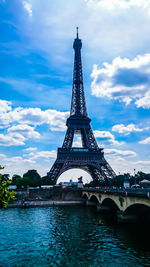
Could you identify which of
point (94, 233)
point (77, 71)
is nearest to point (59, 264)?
point (94, 233)

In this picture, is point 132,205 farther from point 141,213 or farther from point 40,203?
point 40,203

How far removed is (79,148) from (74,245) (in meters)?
73.6

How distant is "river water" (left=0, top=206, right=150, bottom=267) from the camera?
21.1 meters

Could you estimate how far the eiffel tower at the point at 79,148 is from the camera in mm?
93938

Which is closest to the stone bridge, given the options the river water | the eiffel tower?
the river water

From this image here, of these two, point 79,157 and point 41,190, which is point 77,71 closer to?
point 79,157

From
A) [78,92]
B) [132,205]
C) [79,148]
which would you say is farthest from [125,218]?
[78,92]

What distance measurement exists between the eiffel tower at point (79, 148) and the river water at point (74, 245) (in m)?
56.0

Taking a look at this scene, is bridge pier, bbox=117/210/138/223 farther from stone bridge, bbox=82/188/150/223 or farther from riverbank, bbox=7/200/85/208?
riverbank, bbox=7/200/85/208

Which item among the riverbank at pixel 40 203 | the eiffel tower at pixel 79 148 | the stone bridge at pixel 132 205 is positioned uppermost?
the eiffel tower at pixel 79 148

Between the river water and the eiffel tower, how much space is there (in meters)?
56.0

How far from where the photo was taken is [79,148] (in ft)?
326

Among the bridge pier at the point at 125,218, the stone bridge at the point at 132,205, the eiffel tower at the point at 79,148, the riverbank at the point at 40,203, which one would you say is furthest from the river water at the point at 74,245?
the eiffel tower at the point at 79,148

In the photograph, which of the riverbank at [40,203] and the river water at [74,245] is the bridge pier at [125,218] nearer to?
the river water at [74,245]
